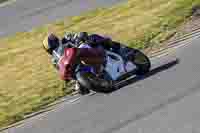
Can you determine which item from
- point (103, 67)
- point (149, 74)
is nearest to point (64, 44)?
point (103, 67)

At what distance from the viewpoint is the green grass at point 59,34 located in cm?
1600

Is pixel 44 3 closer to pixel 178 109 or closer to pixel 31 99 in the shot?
pixel 31 99

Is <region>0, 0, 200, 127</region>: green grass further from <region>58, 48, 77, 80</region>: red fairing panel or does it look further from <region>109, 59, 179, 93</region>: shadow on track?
<region>109, 59, 179, 93</region>: shadow on track

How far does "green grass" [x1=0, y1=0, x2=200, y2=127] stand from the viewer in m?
16.0

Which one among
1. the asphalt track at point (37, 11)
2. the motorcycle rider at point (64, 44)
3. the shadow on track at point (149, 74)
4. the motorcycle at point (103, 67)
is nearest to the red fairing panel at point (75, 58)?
the motorcycle at point (103, 67)

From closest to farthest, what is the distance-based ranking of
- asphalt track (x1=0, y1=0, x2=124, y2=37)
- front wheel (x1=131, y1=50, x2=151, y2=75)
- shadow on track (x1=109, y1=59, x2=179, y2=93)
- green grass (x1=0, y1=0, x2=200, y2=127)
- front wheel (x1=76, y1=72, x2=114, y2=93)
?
1. front wheel (x1=76, y1=72, x2=114, y2=93)
2. shadow on track (x1=109, y1=59, x2=179, y2=93)
3. front wheel (x1=131, y1=50, x2=151, y2=75)
4. green grass (x1=0, y1=0, x2=200, y2=127)
5. asphalt track (x1=0, y1=0, x2=124, y2=37)

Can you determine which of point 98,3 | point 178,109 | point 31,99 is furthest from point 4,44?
point 178,109

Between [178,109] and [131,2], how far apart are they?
34.2ft

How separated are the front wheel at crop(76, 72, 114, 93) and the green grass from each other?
2.82 feet

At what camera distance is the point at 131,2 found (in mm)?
23031

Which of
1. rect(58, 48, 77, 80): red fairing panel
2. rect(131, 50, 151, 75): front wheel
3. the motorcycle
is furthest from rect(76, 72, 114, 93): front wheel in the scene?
rect(131, 50, 151, 75): front wheel

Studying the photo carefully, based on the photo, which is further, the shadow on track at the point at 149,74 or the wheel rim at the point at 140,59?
the wheel rim at the point at 140,59

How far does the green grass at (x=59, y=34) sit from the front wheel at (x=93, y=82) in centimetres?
86

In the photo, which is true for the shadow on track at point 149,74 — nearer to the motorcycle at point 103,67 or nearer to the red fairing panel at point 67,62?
the motorcycle at point 103,67
